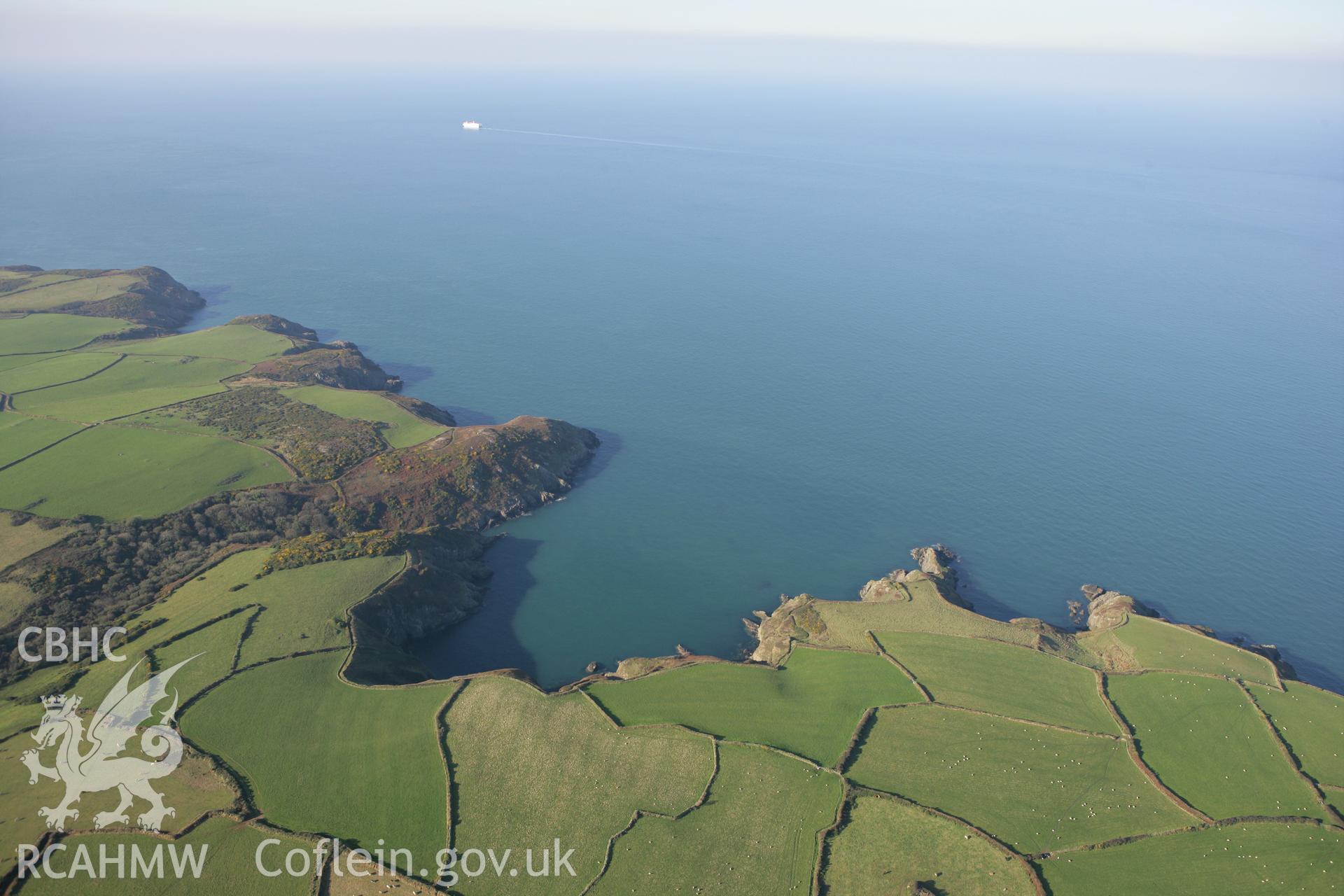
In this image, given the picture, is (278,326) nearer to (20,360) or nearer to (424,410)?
(20,360)

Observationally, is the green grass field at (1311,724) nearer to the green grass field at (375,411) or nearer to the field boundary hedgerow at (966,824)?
the field boundary hedgerow at (966,824)

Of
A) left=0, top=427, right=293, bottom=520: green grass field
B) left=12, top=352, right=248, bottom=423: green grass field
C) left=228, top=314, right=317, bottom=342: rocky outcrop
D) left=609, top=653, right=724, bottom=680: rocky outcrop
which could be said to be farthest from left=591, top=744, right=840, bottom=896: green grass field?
left=228, top=314, right=317, bottom=342: rocky outcrop

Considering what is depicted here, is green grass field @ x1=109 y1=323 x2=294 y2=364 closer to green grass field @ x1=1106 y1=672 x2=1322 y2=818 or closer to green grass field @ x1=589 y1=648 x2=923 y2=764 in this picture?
green grass field @ x1=589 y1=648 x2=923 y2=764

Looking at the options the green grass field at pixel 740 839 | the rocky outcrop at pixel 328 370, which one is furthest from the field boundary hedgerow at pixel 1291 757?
the rocky outcrop at pixel 328 370

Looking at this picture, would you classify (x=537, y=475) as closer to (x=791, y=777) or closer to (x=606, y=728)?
(x=606, y=728)

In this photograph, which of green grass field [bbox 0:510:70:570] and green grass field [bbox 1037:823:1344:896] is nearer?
green grass field [bbox 1037:823:1344:896]

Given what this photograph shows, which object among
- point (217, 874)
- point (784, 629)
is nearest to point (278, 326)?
point (784, 629)
